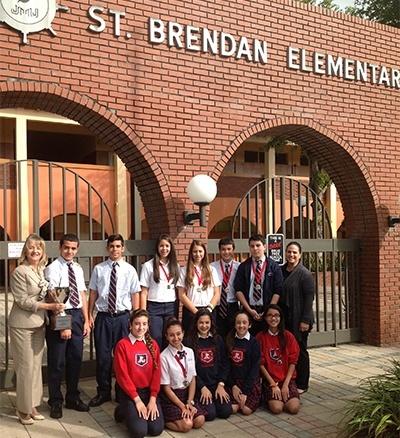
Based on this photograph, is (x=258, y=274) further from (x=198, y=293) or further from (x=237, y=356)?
(x=237, y=356)

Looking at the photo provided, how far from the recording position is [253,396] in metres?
4.93

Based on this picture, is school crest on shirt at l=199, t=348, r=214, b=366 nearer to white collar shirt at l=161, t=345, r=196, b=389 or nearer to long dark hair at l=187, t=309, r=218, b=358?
long dark hair at l=187, t=309, r=218, b=358

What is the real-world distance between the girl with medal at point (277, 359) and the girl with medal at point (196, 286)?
608 millimetres

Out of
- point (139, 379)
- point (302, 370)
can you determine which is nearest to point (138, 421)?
point (139, 379)

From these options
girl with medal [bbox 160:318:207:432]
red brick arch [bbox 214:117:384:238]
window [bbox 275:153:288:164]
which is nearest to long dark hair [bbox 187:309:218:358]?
girl with medal [bbox 160:318:207:432]

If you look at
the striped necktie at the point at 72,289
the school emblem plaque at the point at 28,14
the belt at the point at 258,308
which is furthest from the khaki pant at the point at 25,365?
the school emblem plaque at the point at 28,14

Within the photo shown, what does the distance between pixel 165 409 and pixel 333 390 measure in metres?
2.08

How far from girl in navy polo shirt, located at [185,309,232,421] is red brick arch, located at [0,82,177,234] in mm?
1756

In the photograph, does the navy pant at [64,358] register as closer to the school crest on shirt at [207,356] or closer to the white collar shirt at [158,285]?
the white collar shirt at [158,285]

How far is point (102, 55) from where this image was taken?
6.03 m

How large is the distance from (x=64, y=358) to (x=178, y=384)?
1.15 meters

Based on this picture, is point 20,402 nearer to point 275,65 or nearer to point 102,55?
point 102,55

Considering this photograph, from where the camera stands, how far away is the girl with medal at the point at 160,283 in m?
5.25

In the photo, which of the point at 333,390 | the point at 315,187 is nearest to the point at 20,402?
the point at 333,390
